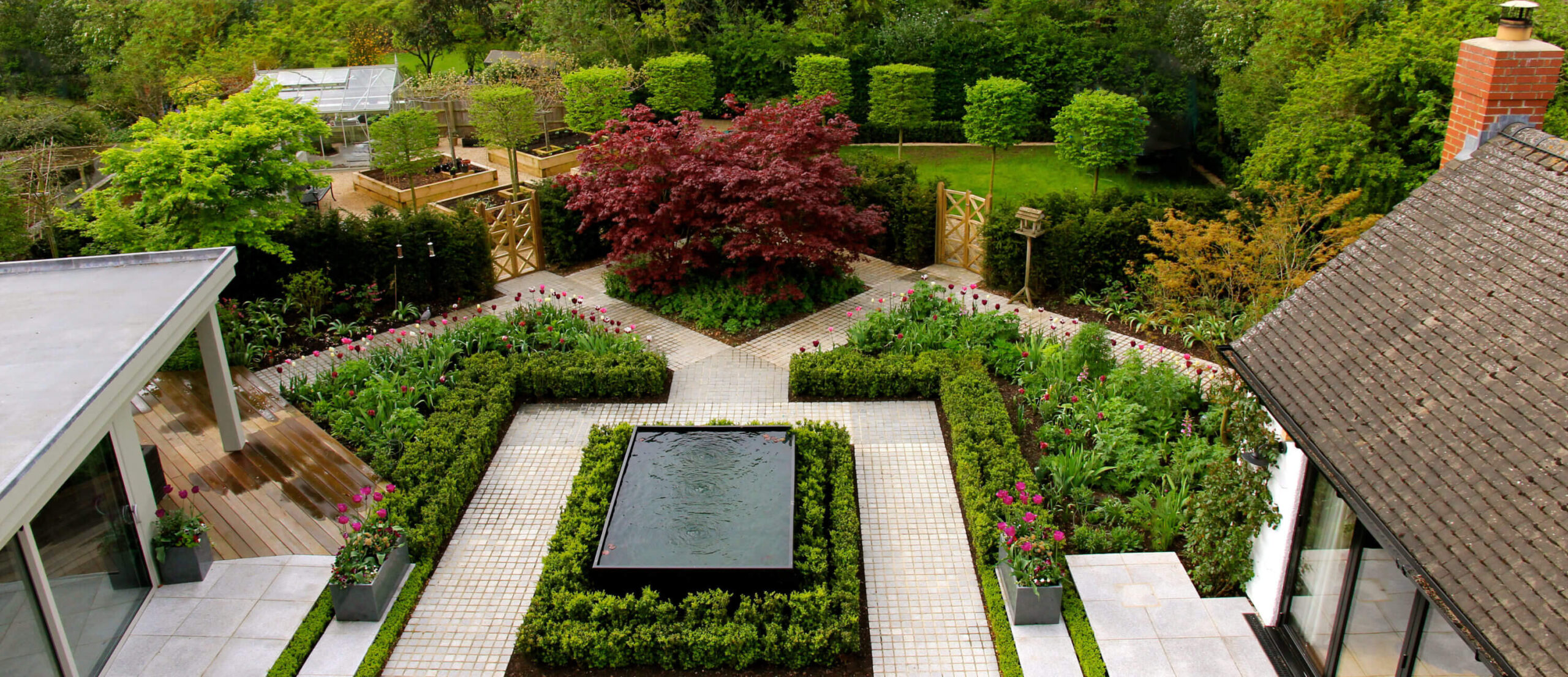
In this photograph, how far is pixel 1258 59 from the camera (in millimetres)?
20391

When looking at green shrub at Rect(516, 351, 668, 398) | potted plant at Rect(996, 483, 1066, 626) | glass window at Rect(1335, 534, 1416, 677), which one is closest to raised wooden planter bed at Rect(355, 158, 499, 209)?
green shrub at Rect(516, 351, 668, 398)

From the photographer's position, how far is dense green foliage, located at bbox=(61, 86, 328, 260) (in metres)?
14.7

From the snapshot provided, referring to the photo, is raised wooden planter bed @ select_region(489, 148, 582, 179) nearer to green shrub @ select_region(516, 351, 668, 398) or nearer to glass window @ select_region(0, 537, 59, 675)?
green shrub @ select_region(516, 351, 668, 398)

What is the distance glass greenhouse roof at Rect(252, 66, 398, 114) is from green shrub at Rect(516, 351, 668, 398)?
15.3 m

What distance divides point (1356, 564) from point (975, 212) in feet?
37.0

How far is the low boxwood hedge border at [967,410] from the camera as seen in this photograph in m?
10.5

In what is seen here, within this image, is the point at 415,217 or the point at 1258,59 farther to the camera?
the point at 1258,59

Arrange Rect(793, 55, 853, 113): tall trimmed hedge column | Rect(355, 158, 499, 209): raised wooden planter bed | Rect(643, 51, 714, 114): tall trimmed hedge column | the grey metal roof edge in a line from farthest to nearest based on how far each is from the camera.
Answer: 1. Rect(643, 51, 714, 114): tall trimmed hedge column
2. Rect(793, 55, 853, 113): tall trimmed hedge column
3. Rect(355, 158, 499, 209): raised wooden planter bed
4. the grey metal roof edge

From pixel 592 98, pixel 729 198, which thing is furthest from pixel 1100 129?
pixel 592 98

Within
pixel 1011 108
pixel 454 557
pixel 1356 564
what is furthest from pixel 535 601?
pixel 1011 108

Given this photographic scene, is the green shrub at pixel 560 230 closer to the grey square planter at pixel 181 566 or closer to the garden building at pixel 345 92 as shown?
the grey square planter at pixel 181 566

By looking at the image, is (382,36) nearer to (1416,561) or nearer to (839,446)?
(839,446)

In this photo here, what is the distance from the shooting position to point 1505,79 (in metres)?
8.82

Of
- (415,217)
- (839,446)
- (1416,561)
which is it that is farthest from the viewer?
(415,217)
